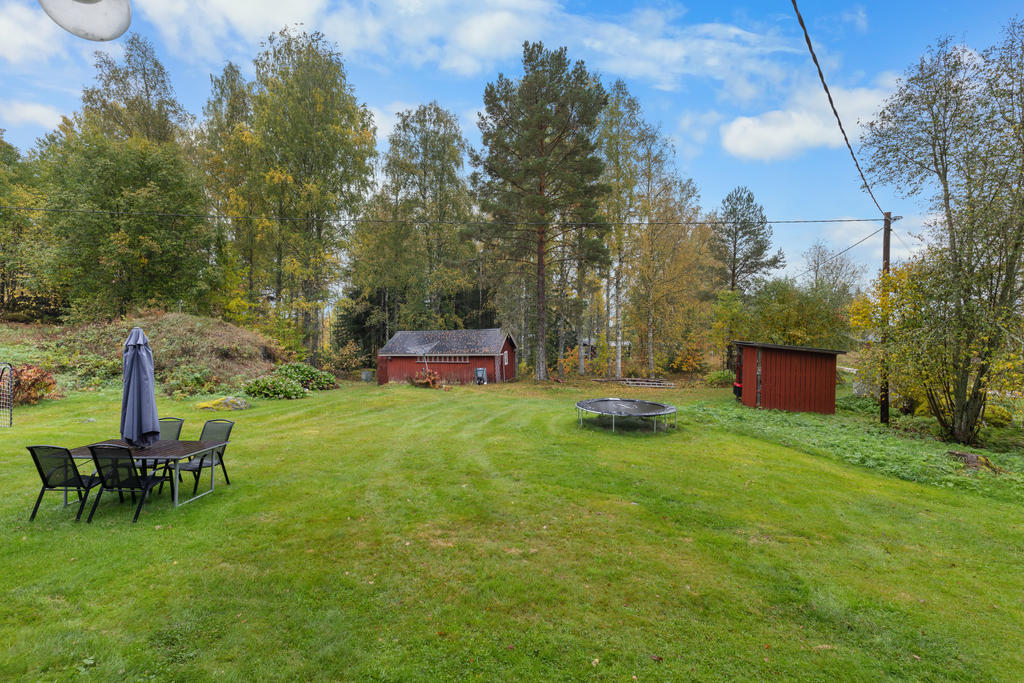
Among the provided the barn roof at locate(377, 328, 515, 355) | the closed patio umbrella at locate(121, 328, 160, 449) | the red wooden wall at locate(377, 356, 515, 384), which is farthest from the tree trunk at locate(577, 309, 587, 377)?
the closed patio umbrella at locate(121, 328, 160, 449)

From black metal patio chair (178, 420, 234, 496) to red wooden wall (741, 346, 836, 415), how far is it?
1612 centimetres

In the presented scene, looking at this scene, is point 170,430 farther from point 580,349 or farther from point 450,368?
point 580,349

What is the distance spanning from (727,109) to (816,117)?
17.5 ft

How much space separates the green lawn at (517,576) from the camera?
9.11ft

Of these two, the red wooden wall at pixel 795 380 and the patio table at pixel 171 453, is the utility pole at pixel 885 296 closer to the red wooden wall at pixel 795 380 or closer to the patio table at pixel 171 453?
the red wooden wall at pixel 795 380

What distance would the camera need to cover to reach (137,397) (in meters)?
5.04

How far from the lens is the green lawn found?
→ 2.78m

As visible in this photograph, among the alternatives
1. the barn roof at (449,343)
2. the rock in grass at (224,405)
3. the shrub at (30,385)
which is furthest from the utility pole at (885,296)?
the shrub at (30,385)

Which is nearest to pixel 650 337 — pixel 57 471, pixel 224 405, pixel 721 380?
pixel 721 380

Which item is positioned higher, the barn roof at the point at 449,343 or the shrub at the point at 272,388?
the barn roof at the point at 449,343

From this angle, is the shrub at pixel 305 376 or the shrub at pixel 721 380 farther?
the shrub at pixel 721 380

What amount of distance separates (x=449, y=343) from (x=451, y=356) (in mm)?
840

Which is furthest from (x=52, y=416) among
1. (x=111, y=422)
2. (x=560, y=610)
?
(x=560, y=610)

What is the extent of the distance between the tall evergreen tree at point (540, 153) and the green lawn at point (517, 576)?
1479 cm
